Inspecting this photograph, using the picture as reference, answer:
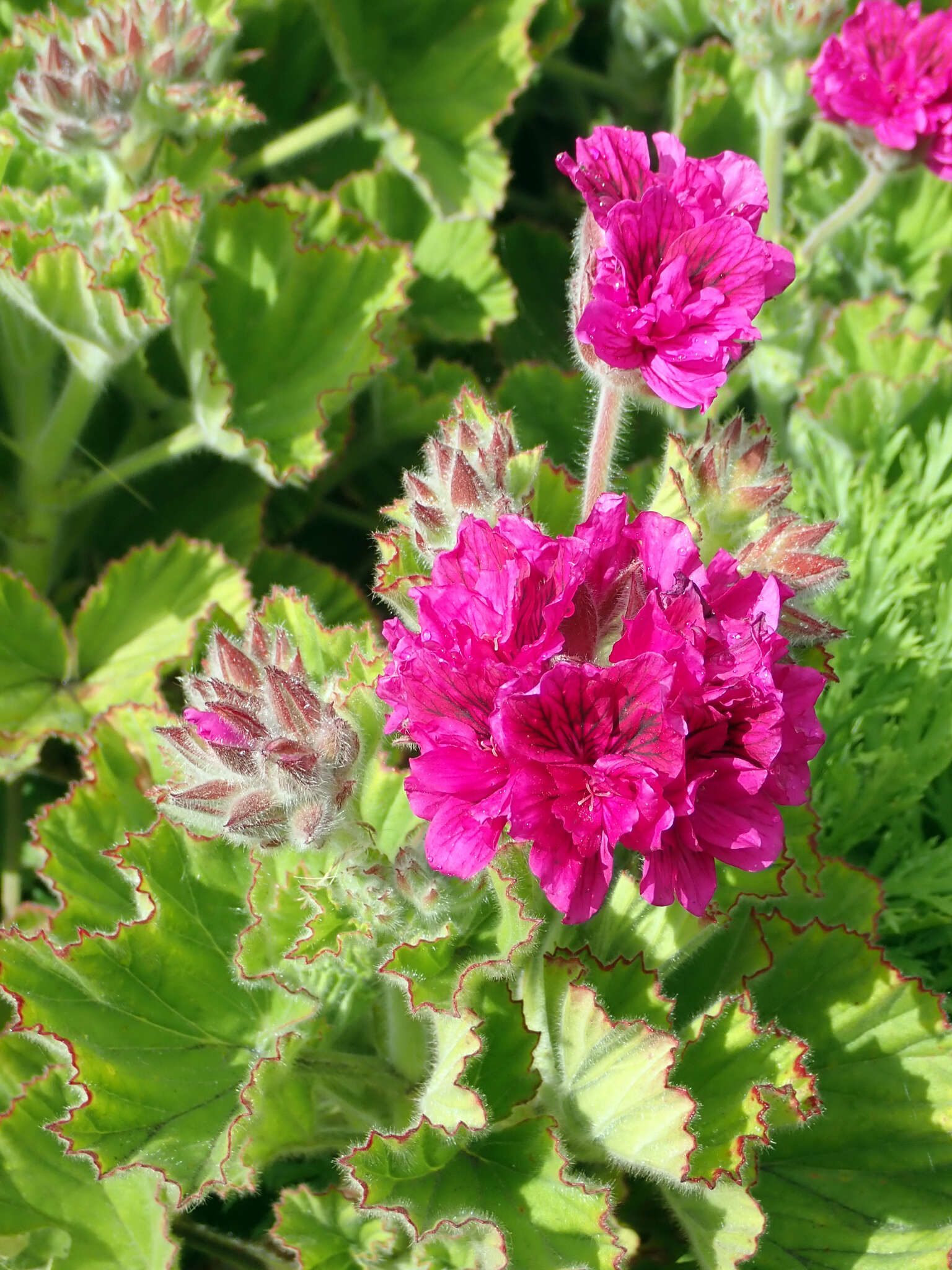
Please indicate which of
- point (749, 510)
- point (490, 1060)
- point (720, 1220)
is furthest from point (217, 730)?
point (720, 1220)

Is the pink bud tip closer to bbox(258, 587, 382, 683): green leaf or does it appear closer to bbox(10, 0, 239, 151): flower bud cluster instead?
bbox(258, 587, 382, 683): green leaf

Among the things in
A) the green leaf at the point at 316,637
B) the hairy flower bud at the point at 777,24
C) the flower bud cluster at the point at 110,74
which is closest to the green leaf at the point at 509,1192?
the green leaf at the point at 316,637

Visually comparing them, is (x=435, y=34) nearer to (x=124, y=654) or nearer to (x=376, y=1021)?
(x=124, y=654)

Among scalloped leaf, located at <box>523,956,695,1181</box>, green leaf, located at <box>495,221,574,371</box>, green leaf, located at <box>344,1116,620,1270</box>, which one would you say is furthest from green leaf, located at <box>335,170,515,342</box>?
green leaf, located at <box>344,1116,620,1270</box>

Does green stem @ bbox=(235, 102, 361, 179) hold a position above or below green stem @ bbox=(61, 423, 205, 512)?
above

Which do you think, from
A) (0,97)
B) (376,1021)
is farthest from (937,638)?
(0,97)

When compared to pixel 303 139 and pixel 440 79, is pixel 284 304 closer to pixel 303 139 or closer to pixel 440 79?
pixel 303 139

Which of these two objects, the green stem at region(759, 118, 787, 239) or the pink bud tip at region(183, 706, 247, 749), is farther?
the green stem at region(759, 118, 787, 239)
